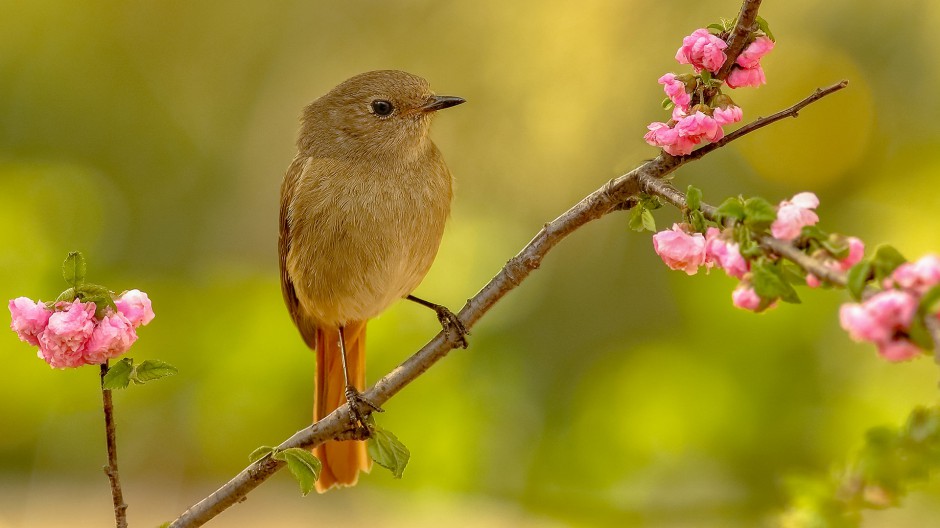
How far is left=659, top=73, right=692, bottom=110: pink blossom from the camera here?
Answer: 156 centimetres

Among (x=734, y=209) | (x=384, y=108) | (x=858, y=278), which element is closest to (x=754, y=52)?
(x=734, y=209)

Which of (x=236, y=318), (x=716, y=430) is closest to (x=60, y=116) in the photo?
(x=236, y=318)

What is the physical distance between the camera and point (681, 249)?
1.36 m

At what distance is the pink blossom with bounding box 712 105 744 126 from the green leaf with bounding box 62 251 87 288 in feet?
3.17

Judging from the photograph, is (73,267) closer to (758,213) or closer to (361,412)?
(361,412)

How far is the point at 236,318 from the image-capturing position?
4.87 meters

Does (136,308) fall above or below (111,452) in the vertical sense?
above

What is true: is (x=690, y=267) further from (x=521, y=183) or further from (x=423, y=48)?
(x=423, y=48)

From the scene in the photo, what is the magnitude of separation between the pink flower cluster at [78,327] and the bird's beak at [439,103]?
5.26ft

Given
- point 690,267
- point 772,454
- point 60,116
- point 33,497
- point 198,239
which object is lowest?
point 690,267

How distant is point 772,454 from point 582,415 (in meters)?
0.78

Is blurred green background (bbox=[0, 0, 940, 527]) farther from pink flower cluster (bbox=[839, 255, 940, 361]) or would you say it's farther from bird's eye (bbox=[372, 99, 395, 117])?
pink flower cluster (bbox=[839, 255, 940, 361])

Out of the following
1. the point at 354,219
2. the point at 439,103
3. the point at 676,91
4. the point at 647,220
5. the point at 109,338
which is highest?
the point at 439,103

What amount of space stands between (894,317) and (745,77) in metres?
0.70
